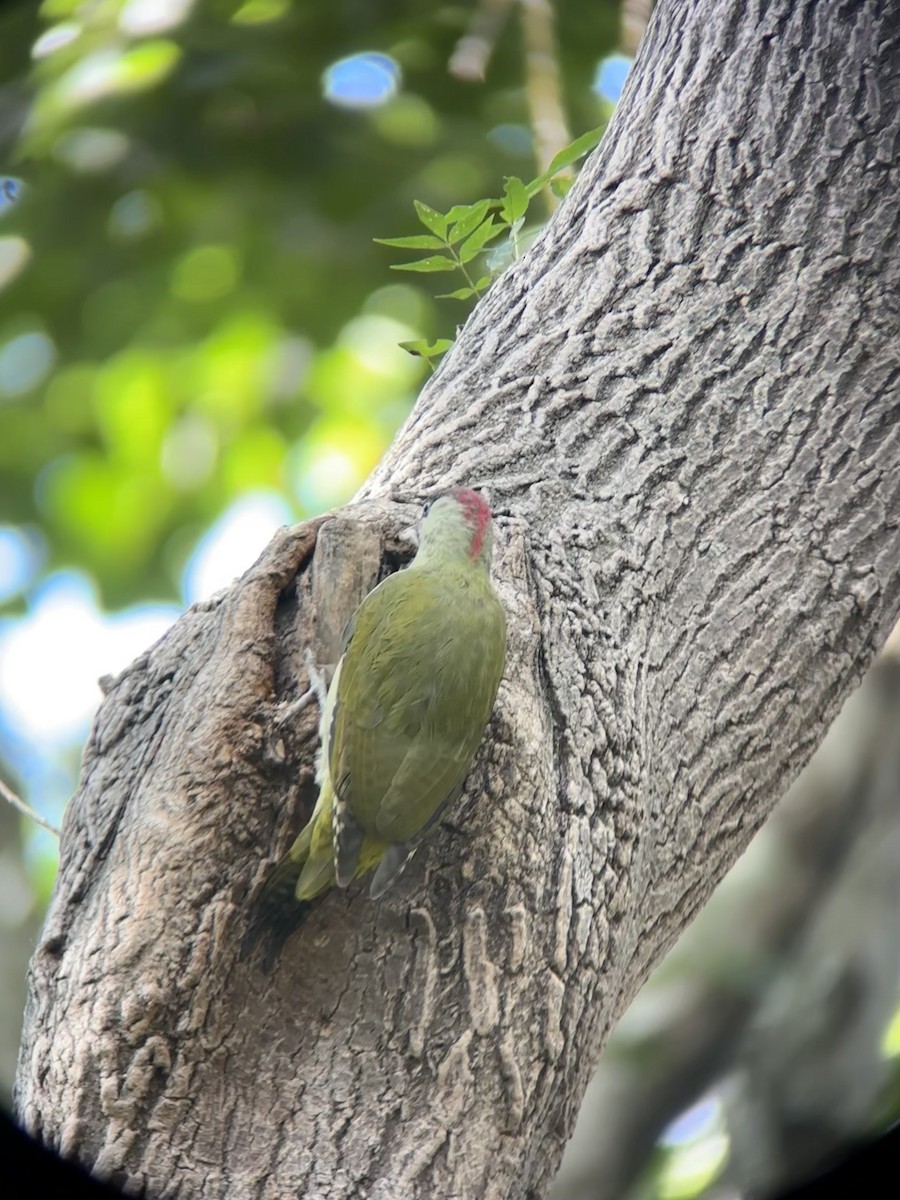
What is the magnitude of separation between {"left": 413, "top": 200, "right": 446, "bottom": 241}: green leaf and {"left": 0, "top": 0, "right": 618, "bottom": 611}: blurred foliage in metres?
0.36

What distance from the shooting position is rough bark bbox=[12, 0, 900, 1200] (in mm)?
1733

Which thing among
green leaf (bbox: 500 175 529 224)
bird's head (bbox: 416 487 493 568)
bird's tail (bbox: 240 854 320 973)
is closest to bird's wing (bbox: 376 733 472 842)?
bird's tail (bbox: 240 854 320 973)

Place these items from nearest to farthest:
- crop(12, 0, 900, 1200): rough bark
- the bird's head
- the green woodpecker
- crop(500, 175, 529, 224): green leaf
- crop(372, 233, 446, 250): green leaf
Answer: crop(12, 0, 900, 1200): rough bark
the green woodpecker
the bird's head
crop(372, 233, 446, 250): green leaf
crop(500, 175, 529, 224): green leaf

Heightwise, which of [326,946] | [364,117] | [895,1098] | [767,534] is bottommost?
[895,1098]

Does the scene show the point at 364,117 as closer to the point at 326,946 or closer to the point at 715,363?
the point at 715,363

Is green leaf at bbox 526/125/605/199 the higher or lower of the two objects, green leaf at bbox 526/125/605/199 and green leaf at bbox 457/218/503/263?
the higher

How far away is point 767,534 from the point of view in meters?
2.39

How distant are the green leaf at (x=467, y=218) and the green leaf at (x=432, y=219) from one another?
0.08 ft

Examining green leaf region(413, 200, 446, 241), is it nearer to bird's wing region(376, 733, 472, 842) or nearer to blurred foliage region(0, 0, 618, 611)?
blurred foliage region(0, 0, 618, 611)

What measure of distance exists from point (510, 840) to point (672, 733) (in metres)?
0.52

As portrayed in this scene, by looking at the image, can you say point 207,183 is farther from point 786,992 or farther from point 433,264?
point 786,992

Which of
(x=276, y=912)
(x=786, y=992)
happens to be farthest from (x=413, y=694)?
(x=786, y=992)

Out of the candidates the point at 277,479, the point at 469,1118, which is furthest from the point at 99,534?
the point at 469,1118

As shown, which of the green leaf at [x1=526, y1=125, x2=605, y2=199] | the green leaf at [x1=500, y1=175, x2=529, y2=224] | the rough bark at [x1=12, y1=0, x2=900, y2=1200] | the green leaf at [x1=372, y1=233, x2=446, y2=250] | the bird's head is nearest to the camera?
the rough bark at [x1=12, y1=0, x2=900, y2=1200]
